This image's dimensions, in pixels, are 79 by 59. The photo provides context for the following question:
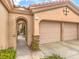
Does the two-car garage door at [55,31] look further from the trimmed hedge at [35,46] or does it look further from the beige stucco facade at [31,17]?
the trimmed hedge at [35,46]

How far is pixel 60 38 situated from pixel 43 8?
179 inches

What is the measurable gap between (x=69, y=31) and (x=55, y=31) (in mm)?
2431

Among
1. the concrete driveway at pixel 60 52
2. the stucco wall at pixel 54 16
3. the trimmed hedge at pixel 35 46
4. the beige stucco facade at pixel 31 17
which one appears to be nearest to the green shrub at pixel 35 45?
the trimmed hedge at pixel 35 46

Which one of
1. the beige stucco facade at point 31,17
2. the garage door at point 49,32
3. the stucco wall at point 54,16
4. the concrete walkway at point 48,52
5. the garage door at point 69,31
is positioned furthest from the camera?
the garage door at point 69,31

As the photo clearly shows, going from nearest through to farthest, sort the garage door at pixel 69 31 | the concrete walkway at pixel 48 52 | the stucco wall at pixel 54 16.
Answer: the concrete walkway at pixel 48 52 < the stucco wall at pixel 54 16 < the garage door at pixel 69 31

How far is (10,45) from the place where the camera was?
8.70 m

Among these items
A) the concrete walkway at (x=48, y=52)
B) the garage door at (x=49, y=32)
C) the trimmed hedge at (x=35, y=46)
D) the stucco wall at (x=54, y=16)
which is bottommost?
the concrete walkway at (x=48, y=52)

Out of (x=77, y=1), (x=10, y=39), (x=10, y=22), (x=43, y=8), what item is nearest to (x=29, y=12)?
(x=43, y=8)

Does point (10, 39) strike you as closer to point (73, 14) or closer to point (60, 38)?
point (60, 38)

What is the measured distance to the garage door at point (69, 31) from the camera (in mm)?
12702

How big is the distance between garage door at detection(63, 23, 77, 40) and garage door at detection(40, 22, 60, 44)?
1.20 meters

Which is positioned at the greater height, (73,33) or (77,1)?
(77,1)

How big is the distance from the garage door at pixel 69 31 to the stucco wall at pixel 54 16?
1.15m

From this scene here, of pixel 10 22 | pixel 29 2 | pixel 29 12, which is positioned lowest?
pixel 10 22
